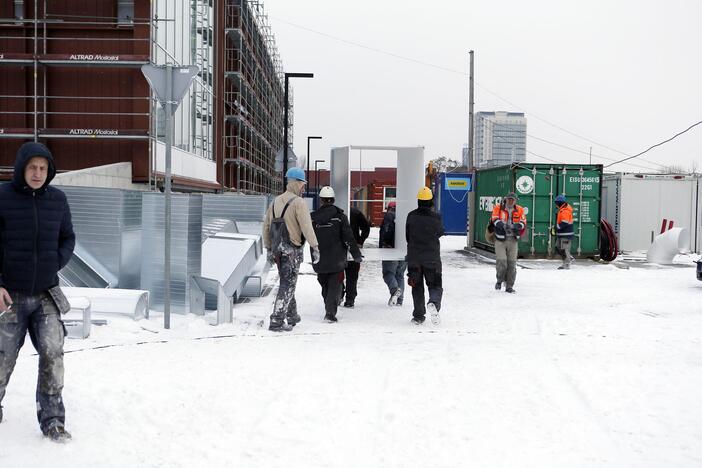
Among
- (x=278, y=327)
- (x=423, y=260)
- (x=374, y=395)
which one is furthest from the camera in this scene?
(x=423, y=260)

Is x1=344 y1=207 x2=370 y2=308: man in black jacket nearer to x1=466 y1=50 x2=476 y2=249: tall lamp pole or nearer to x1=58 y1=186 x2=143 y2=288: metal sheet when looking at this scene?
x1=58 y1=186 x2=143 y2=288: metal sheet

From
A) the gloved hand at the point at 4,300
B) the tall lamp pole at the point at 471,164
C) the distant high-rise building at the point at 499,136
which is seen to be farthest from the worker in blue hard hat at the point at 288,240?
the distant high-rise building at the point at 499,136

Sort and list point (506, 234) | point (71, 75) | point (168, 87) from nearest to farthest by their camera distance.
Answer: point (168, 87)
point (506, 234)
point (71, 75)

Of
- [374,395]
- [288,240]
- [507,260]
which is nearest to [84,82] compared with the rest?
[507,260]

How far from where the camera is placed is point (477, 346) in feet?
25.8

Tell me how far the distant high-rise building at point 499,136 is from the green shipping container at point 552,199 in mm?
47459

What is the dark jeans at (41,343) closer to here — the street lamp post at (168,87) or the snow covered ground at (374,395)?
the snow covered ground at (374,395)

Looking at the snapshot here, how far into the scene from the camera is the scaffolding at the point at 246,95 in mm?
37125

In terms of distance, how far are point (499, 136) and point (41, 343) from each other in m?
71.6

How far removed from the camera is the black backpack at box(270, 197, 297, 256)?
344 inches

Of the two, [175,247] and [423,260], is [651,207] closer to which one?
[423,260]

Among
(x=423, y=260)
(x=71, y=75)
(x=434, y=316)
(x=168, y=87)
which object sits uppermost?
(x=71, y=75)

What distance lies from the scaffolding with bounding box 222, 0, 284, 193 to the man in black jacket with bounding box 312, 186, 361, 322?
26.2 meters

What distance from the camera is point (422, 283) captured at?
9531 mm
